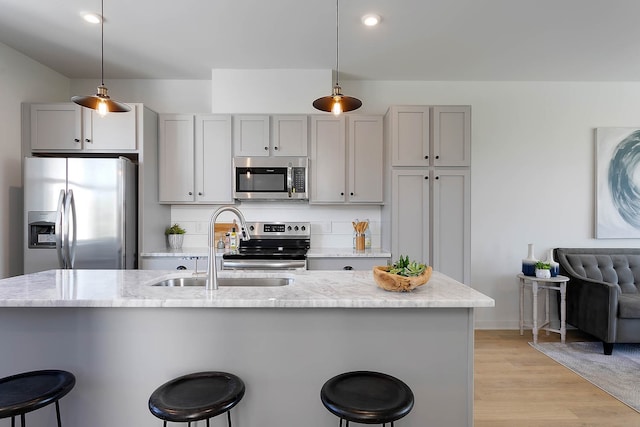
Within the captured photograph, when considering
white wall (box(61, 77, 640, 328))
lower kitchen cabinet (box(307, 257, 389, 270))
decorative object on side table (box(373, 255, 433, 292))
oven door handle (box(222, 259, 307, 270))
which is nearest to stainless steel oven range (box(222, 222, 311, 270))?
oven door handle (box(222, 259, 307, 270))

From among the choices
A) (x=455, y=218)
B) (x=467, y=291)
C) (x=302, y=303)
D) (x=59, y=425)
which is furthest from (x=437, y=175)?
(x=59, y=425)

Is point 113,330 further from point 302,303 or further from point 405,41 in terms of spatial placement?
point 405,41

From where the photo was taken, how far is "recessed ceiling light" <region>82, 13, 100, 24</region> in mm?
2571

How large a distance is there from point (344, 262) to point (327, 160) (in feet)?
3.53

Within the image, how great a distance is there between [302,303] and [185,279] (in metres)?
0.89

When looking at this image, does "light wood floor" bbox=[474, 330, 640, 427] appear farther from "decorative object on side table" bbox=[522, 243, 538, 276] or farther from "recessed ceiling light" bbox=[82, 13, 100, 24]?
"recessed ceiling light" bbox=[82, 13, 100, 24]

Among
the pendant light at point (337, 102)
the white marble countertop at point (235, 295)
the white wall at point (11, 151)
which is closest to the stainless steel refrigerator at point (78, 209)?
the white wall at point (11, 151)

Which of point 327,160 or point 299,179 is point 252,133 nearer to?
A: point 299,179

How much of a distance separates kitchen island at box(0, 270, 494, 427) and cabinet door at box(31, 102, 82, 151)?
225 centimetres

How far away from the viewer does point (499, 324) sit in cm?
387

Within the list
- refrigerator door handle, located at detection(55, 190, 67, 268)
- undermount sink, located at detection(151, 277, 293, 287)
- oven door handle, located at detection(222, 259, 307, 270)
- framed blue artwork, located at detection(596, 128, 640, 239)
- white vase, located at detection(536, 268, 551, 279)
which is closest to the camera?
undermount sink, located at detection(151, 277, 293, 287)

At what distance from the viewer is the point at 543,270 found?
11.3 feet

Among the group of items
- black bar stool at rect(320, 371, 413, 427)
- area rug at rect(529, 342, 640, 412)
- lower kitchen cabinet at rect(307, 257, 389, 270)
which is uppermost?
lower kitchen cabinet at rect(307, 257, 389, 270)

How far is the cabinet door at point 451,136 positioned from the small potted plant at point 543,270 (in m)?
1.32
